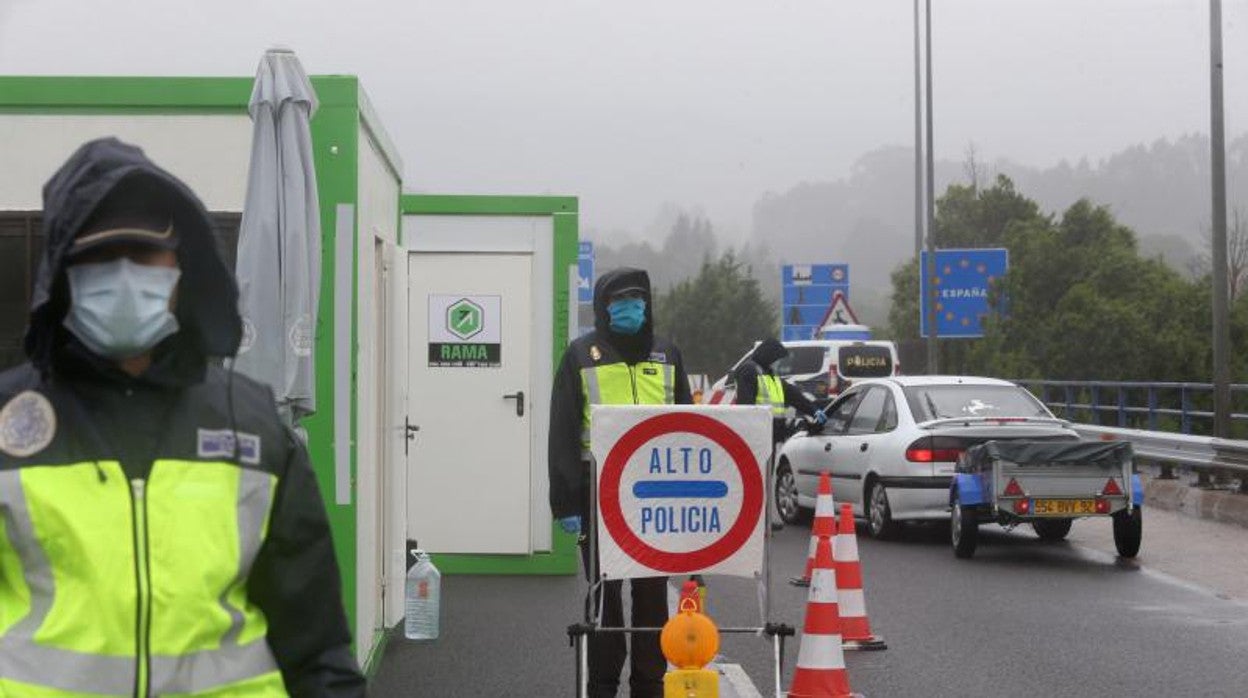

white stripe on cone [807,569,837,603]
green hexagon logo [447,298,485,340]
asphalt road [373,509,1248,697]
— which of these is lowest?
asphalt road [373,509,1248,697]

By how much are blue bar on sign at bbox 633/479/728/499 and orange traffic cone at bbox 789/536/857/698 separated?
4.51 feet

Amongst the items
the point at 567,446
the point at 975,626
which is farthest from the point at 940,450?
the point at 567,446

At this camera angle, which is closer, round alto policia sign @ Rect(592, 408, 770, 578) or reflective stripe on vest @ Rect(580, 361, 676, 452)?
round alto policia sign @ Rect(592, 408, 770, 578)

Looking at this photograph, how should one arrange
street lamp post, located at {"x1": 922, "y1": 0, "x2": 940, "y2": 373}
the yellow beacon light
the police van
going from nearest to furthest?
the yellow beacon light < the police van < street lamp post, located at {"x1": 922, "y1": 0, "x2": 940, "y2": 373}

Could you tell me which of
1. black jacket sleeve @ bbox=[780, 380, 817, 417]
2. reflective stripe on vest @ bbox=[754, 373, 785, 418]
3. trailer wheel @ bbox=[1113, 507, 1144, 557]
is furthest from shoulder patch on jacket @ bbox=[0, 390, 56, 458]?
black jacket sleeve @ bbox=[780, 380, 817, 417]

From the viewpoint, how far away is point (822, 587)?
27.3 ft

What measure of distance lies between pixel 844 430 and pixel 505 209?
5252mm

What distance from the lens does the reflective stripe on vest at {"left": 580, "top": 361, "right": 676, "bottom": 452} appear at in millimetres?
7652

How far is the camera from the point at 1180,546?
16125 mm

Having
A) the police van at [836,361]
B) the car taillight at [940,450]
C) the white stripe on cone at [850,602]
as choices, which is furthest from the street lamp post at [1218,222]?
the white stripe on cone at [850,602]

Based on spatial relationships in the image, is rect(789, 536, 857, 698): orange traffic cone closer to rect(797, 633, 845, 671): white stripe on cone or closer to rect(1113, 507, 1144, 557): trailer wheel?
rect(797, 633, 845, 671): white stripe on cone

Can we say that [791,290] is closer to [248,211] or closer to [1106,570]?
[1106,570]

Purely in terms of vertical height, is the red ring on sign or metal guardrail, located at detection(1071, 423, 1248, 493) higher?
the red ring on sign

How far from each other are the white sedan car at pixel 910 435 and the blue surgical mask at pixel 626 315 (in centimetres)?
852
